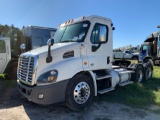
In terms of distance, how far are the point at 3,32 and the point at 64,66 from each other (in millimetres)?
7947

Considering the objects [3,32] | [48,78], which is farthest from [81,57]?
[3,32]

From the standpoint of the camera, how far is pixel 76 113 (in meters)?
5.37

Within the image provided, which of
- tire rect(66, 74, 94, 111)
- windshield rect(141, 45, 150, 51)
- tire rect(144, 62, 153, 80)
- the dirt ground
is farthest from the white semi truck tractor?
windshield rect(141, 45, 150, 51)

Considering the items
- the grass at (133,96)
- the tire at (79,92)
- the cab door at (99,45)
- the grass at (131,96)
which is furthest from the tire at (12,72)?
the tire at (79,92)

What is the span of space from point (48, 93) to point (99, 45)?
7.84 feet

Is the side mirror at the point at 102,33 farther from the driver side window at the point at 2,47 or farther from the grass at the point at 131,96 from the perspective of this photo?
the driver side window at the point at 2,47

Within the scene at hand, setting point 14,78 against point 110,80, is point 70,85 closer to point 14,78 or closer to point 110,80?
point 110,80

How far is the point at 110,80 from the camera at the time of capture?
671cm

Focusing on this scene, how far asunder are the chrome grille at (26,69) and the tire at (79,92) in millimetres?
1107

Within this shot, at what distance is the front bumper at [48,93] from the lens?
477 cm

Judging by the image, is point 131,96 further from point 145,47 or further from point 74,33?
point 145,47

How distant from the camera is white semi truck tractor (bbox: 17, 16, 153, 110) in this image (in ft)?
15.9

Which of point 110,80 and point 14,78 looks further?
point 14,78

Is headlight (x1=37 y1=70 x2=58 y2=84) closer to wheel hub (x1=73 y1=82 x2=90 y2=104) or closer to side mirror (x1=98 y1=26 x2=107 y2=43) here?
wheel hub (x1=73 y1=82 x2=90 y2=104)
